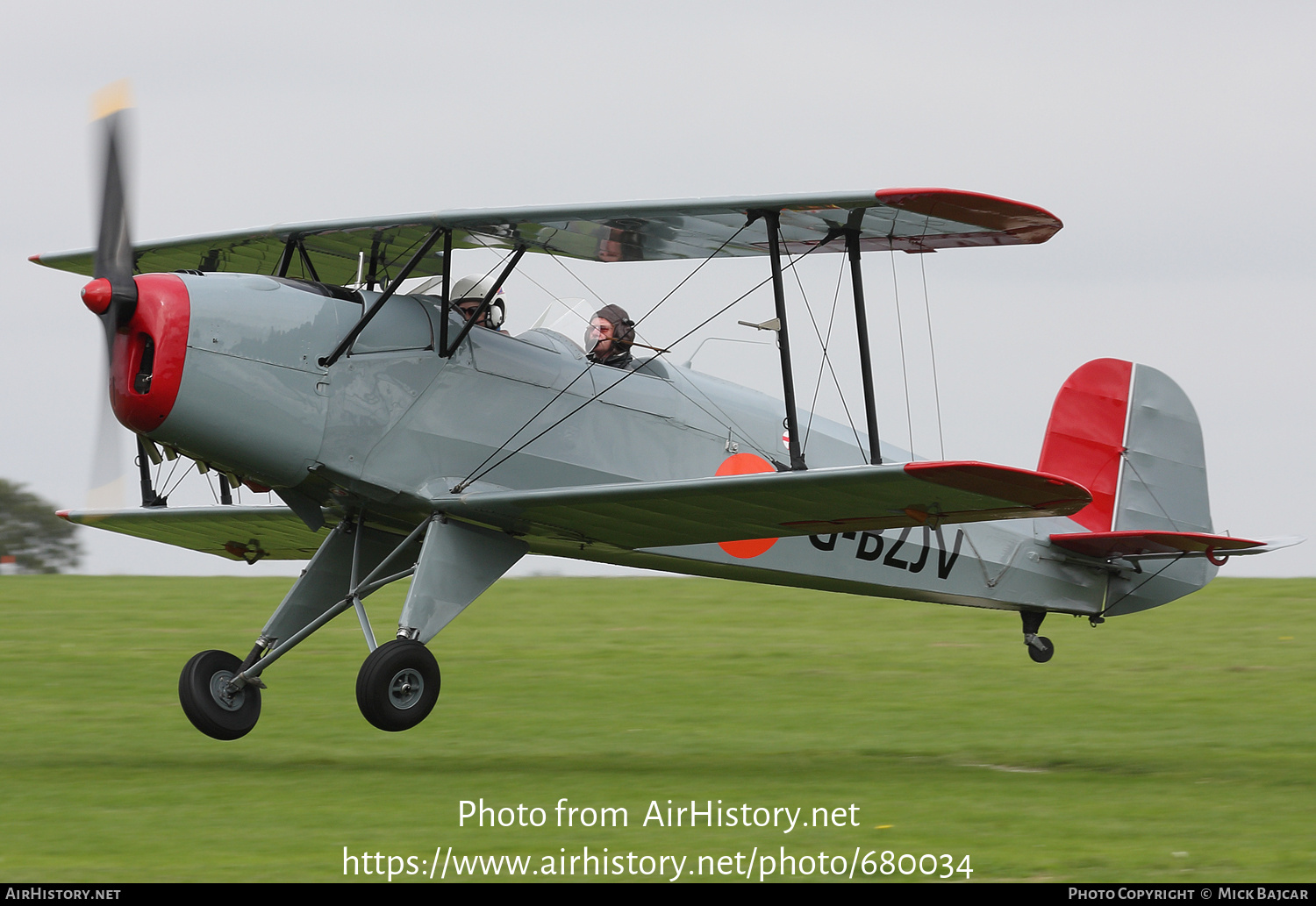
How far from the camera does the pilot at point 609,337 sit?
363 inches

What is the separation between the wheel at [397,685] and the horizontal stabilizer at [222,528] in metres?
2.43

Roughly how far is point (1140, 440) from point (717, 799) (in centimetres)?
610

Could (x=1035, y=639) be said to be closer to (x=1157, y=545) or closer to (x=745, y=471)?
(x=1157, y=545)

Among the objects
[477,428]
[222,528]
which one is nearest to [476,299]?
[477,428]

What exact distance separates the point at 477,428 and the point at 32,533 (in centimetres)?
2396

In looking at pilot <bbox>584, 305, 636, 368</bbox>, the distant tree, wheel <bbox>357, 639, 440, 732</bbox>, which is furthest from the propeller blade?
the distant tree

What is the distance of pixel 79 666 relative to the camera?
12625mm

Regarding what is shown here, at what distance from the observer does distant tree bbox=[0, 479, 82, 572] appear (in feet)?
95.8

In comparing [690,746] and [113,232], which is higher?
[113,232]

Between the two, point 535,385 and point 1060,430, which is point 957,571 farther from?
point 535,385

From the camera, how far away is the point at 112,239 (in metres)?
7.96

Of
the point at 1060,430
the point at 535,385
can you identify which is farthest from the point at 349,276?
the point at 1060,430

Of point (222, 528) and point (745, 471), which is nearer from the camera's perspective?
point (745, 471)

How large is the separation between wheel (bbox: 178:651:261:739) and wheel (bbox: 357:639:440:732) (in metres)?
1.23
